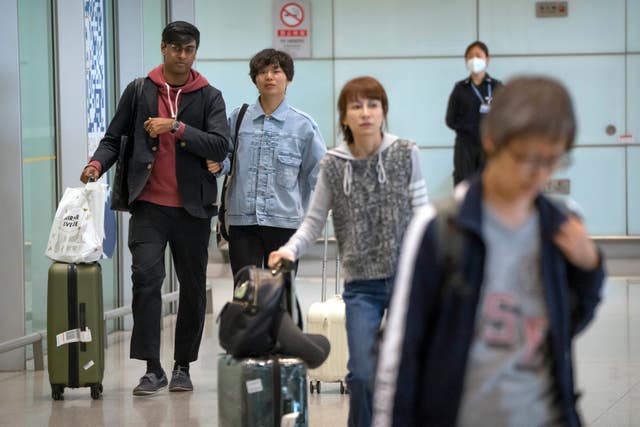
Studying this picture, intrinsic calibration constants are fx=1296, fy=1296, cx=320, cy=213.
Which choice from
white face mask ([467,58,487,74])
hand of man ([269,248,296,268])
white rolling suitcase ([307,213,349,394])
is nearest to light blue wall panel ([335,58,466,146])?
white face mask ([467,58,487,74])

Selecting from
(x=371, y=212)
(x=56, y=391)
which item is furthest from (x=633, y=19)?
(x=371, y=212)

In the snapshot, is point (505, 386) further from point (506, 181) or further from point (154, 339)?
point (154, 339)

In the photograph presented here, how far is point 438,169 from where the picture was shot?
15852 mm

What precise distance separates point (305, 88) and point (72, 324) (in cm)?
912

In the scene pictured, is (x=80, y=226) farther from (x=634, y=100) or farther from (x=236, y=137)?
(x=634, y=100)

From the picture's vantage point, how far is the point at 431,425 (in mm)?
2740

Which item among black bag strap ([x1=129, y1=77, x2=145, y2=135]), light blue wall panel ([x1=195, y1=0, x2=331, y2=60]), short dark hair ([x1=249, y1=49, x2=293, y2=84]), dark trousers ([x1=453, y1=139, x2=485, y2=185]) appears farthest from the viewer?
light blue wall panel ([x1=195, y1=0, x2=331, y2=60])

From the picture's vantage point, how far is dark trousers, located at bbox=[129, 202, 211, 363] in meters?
7.00

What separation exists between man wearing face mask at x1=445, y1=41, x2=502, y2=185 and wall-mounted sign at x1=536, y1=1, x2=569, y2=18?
196 cm

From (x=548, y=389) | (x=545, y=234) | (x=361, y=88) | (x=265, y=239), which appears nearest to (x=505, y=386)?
(x=548, y=389)

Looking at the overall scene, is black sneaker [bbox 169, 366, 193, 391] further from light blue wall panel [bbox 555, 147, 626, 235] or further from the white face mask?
light blue wall panel [bbox 555, 147, 626, 235]

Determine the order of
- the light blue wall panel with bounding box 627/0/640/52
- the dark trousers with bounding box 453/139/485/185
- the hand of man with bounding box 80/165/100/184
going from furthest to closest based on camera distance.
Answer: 1. the light blue wall panel with bounding box 627/0/640/52
2. the dark trousers with bounding box 453/139/485/185
3. the hand of man with bounding box 80/165/100/184

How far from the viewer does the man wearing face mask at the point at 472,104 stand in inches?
544

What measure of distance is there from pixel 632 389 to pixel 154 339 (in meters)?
2.65
